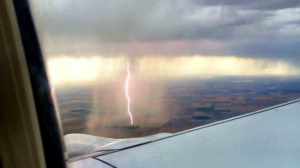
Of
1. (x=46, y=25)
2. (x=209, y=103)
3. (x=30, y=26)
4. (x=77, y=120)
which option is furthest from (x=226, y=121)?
(x=30, y=26)

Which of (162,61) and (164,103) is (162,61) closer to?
(162,61)

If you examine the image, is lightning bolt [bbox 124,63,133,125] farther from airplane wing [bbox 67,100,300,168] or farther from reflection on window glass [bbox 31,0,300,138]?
airplane wing [bbox 67,100,300,168]

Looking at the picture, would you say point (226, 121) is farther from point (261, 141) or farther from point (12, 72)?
point (12, 72)

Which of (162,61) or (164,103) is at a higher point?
(162,61)

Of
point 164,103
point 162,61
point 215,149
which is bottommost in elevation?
point 215,149

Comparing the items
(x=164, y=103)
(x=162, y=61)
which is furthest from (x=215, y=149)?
(x=162, y=61)

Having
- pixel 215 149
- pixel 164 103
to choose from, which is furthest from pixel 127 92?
pixel 215 149
